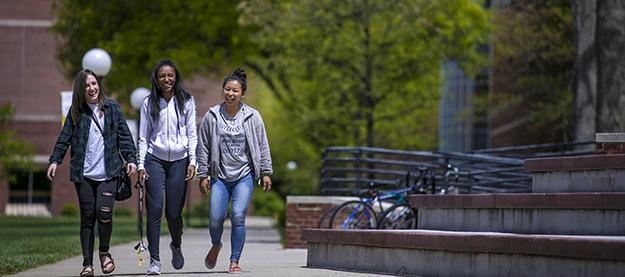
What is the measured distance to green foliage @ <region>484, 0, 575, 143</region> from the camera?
1447 inches

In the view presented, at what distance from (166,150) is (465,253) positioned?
3066 millimetres

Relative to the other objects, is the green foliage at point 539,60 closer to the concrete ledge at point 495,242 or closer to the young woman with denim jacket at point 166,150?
the concrete ledge at point 495,242

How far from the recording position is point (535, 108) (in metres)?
40.8

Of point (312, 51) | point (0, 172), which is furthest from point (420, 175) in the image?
point (0, 172)

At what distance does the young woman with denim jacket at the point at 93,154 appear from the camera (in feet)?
43.4

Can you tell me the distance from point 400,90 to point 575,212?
93.9ft

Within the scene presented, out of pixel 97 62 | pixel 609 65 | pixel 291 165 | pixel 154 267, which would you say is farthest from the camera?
pixel 291 165

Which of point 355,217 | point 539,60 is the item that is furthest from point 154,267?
point 539,60

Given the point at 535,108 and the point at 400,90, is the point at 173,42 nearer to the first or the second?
the point at 400,90

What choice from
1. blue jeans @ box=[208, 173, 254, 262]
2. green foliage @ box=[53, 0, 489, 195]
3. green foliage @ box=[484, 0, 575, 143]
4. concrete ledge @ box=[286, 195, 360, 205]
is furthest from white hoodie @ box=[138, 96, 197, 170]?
green foliage @ box=[53, 0, 489, 195]

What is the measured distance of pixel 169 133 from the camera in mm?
13609

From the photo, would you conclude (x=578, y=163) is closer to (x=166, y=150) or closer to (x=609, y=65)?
(x=166, y=150)

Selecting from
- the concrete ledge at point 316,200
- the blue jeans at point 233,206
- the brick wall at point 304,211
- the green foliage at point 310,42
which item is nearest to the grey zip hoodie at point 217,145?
the blue jeans at point 233,206

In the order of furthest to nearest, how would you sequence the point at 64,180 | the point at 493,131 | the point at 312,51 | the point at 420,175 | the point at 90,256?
the point at 64,180
the point at 493,131
the point at 312,51
the point at 420,175
the point at 90,256
